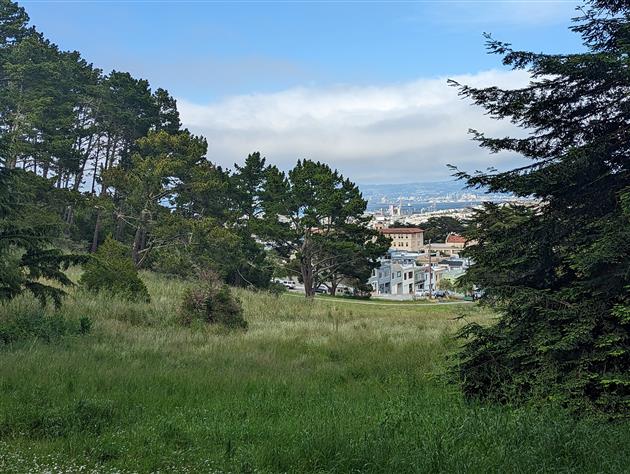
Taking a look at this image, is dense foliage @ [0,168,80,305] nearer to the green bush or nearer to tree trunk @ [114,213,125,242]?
the green bush

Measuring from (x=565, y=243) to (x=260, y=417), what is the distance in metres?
4.18

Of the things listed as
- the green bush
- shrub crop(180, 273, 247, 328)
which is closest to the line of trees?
the green bush

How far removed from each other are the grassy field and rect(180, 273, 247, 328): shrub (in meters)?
3.62

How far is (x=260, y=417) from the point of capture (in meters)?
5.80

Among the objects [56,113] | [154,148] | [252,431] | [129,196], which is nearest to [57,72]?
[56,113]

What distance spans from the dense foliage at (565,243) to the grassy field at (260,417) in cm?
55

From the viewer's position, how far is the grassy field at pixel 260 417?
4.23 m

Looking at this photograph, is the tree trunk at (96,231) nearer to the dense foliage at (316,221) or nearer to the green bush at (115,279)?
the dense foliage at (316,221)

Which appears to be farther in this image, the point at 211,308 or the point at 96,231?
the point at 96,231

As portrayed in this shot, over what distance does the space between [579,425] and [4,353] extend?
27.3ft

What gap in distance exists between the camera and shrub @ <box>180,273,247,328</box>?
1405 cm

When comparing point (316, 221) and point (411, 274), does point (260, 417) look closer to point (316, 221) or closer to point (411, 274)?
point (316, 221)

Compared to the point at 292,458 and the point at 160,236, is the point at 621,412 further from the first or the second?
the point at 160,236

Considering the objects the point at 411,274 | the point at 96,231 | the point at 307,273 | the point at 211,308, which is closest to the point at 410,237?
the point at 411,274
